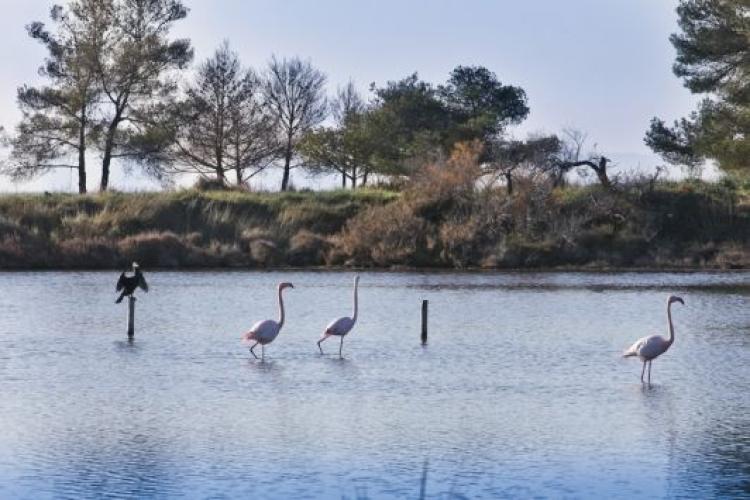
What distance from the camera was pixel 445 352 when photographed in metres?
27.4

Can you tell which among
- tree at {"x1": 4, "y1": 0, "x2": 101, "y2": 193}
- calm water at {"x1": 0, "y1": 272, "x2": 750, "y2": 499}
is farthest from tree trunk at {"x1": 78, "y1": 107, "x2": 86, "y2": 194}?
calm water at {"x1": 0, "y1": 272, "x2": 750, "y2": 499}

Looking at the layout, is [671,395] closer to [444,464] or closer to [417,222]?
[444,464]

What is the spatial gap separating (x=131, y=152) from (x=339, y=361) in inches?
1782

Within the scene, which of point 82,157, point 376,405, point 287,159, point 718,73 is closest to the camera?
point 376,405

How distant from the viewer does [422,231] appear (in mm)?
57938

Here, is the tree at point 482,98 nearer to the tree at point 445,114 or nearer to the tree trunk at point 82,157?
the tree at point 445,114

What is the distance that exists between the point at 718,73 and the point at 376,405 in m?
41.0

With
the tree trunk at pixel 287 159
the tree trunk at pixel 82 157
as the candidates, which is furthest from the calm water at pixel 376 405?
the tree trunk at pixel 287 159

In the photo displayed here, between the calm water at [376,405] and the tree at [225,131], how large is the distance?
118 ft

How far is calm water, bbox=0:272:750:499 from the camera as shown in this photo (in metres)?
15.3

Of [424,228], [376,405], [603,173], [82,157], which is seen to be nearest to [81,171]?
[82,157]

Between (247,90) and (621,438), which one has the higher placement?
(247,90)

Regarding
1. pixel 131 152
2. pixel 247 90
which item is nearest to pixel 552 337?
pixel 131 152

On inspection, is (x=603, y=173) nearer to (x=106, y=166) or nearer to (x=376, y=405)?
(x=106, y=166)
